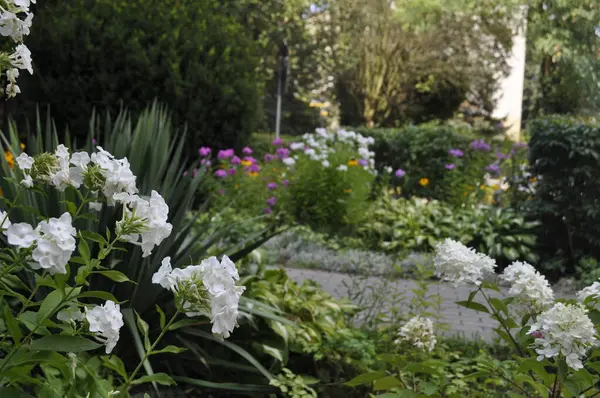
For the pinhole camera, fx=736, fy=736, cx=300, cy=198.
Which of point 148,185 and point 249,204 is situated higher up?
point 148,185

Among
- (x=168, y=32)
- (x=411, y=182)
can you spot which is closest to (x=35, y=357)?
(x=168, y=32)

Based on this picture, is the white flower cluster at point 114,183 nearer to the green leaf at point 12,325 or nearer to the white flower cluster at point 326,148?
the green leaf at point 12,325

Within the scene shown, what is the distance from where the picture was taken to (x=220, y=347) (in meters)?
3.14

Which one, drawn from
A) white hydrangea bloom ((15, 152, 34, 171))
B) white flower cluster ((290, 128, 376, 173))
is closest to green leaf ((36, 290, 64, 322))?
white hydrangea bloom ((15, 152, 34, 171))

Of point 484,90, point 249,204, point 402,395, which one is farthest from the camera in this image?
point 484,90

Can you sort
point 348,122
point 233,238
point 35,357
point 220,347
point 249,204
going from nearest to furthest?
point 35,357
point 220,347
point 233,238
point 249,204
point 348,122

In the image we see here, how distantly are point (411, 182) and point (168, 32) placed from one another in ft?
12.6

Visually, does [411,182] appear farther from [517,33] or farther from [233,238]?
[517,33]

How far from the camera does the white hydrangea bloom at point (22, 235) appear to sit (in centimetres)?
132

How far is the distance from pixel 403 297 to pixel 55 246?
2.87 metres

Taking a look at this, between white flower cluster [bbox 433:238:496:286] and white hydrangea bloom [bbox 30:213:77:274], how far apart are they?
1.30 meters

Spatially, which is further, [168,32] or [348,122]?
[348,122]

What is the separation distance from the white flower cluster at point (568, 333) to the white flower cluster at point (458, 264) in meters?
0.45

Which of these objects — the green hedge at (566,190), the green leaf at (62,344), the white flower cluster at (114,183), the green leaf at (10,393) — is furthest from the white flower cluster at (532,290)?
the green hedge at (566,190)
